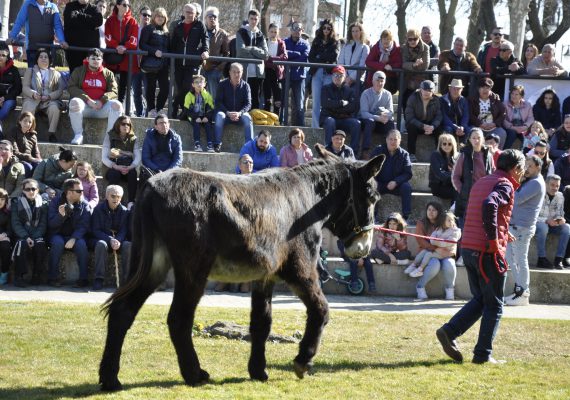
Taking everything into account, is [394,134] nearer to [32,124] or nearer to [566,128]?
[566,128]

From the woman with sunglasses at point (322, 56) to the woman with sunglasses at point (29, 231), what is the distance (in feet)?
20.7

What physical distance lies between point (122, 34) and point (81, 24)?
2.55ft

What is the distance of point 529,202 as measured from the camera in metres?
14.7

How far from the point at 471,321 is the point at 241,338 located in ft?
8.07

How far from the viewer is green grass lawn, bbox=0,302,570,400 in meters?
8.45

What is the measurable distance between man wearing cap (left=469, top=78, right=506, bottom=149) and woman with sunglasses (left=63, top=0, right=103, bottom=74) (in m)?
7.15

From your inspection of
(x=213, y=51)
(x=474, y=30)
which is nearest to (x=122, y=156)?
(x=213, y=51)

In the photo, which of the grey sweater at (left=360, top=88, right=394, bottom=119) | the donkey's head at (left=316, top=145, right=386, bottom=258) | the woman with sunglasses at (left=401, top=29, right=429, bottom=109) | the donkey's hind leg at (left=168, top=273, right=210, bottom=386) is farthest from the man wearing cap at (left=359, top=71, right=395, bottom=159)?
the donkey's hind leg at (left=168, top=273, right=210, bottom=386)

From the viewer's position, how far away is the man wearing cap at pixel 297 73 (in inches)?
750

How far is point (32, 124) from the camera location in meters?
16.2

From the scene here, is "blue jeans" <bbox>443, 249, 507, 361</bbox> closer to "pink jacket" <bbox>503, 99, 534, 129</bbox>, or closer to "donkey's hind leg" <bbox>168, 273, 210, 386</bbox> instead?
"donkey's hind leg" <bbox>168, 273, 210, 386</bbox>

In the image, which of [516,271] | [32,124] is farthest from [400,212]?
[32,124]

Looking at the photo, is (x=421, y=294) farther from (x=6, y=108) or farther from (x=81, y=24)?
(x=81, y=24)

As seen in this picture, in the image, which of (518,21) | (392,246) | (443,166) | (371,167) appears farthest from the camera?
(518,21)
